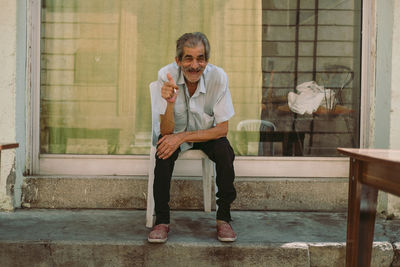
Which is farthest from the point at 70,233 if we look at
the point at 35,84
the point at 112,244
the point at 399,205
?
the point at 399,205

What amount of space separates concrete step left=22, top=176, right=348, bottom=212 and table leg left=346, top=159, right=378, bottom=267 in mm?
1689

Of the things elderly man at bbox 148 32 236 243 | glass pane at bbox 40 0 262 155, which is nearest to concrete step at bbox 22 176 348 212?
glass pane at bbox 40 0 262 155

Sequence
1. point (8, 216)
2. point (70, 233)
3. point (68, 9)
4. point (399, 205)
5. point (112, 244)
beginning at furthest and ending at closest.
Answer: point (68, 9), point (399, 205), point (8, 216), point (70, 233), point (112, 244)

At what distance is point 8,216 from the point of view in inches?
134

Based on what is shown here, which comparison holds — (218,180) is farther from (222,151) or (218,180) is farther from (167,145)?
(167,145)

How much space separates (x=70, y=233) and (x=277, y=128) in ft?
6.82

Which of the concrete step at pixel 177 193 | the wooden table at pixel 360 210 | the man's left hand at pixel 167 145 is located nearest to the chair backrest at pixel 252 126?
the concrete step at pixel 177 193

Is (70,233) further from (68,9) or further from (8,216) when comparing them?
(68,9)

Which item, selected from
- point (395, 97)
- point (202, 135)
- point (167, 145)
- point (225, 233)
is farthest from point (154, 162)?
point (395, 97)

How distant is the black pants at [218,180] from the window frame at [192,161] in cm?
97

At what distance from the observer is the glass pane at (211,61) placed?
3898 millimetres

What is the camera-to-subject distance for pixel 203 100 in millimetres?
3062

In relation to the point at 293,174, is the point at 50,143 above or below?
above

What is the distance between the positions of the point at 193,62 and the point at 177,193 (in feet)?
4.22
